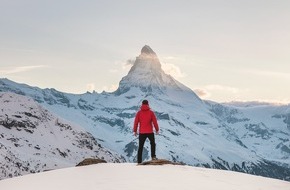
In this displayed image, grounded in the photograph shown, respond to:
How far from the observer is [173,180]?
17188mm

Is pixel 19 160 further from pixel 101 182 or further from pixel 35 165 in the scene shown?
pixel 101 182

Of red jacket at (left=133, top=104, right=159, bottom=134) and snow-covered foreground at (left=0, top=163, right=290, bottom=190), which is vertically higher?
red jacket at (left=133, top=104, right=159, bottom=134)

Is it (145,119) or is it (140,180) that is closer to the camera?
(140,180)

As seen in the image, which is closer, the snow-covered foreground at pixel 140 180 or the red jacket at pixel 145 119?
the snow-covered foreground at pixel 140 180

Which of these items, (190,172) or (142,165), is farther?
(142,165)

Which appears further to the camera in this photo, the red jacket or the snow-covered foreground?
the red jacket

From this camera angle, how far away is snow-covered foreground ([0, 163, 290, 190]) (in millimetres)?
16156

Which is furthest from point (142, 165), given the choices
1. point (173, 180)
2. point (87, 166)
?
point (173, 180)

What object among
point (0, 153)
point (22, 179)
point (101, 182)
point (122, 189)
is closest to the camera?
point (122, 189)

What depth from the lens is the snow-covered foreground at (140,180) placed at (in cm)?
1616

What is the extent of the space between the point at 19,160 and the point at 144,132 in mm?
174934

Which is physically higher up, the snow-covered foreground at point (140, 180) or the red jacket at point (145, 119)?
the red jacket at point (145, 119)

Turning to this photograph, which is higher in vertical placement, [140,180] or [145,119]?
[145,119]

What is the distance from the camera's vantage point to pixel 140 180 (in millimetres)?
17141
